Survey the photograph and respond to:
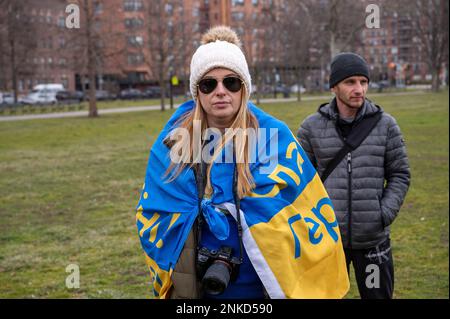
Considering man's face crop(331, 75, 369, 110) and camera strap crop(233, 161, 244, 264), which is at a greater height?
man's face crop(331, 75, 369, 110)

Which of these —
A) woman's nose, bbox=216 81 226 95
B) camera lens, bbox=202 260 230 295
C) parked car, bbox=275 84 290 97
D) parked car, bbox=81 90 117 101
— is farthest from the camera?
parked car, bbox=81 90 117 101

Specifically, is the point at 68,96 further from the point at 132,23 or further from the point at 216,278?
the point at 216,278

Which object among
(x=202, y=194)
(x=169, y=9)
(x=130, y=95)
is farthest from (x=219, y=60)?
(x=130, y=95)

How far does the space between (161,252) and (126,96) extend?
62912 mm

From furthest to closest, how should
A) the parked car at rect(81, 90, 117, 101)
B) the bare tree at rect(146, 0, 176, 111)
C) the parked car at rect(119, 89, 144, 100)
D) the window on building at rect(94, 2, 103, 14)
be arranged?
the parked car at rect(119, 89, 144, 100) < the parked car at rect(81, 90, 117, 101) < the bare tree at rect(146, 0, 176, 111) < the window on building at rect(94, 2, 103, 14)

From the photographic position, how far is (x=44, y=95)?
56.8m

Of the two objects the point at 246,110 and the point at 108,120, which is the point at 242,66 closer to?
the point at 246,110

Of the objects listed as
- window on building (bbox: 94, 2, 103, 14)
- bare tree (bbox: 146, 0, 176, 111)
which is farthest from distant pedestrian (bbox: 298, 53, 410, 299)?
bare tree (bbox: 146, 0, 176, 111)

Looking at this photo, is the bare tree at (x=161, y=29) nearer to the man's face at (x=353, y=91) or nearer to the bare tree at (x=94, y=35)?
the bare tree at (x=94, y=35)

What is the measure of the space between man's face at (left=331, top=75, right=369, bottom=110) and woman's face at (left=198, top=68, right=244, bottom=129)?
1.13m

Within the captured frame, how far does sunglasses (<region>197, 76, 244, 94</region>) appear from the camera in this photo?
2795 mm

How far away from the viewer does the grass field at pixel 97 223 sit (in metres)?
6.13

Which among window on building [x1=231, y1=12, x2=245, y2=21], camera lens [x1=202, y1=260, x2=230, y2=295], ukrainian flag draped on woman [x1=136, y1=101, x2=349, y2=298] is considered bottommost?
camera lens [x1=202, y1=260, x2=230, y2=295]

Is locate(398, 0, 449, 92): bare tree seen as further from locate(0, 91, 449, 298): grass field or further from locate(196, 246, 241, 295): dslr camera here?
locate(196, 246, 241, 295): dslr camera
